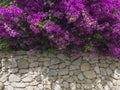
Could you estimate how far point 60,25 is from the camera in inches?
205

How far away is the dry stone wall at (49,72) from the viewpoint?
17.8 feet

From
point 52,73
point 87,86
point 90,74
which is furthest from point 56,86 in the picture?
point 90,74

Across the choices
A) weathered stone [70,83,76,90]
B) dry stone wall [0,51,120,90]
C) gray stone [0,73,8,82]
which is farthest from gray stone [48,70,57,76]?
gray stone [0,73,8,82]

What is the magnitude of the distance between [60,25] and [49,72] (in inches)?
37.4

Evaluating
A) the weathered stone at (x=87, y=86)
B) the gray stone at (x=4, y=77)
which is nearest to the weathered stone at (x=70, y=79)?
the weathered stone at (x=87, y=86)

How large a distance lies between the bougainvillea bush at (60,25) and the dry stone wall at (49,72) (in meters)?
0.21

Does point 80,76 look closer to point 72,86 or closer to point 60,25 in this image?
point 72,86

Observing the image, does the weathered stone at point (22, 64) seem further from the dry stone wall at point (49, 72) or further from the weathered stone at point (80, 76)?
the weathered stone at point (80, 76)

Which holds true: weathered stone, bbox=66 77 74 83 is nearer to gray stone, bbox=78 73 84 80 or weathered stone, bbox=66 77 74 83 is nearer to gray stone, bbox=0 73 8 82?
gray stone, bbox=78 73 84 80

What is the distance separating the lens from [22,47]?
5484 mm

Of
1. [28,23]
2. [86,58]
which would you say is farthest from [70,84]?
[28,23]

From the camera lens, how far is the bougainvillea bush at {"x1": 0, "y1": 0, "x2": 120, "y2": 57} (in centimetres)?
498

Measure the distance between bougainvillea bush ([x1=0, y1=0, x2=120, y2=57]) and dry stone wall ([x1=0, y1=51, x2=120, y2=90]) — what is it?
21 cm

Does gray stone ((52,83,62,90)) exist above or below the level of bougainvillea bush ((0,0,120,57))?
below
